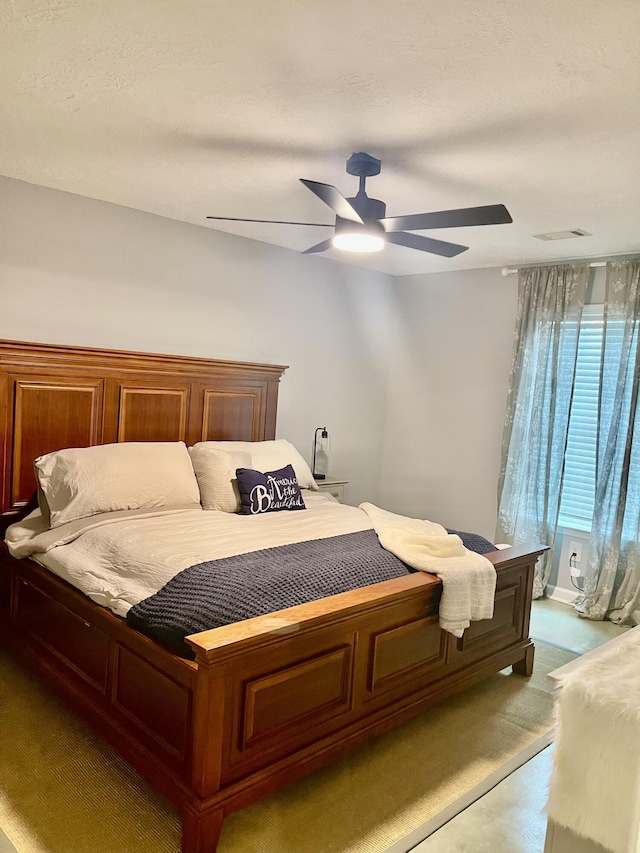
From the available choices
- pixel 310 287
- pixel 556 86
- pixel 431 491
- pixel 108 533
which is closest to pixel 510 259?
pixel 310 287

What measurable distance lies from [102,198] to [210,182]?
2.68ft

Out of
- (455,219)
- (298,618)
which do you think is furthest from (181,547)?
(455,219)

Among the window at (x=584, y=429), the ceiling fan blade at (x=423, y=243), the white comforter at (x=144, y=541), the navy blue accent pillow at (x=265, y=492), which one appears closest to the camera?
the white comforter at (x=144, y=541)

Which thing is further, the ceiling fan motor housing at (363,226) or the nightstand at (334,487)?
the nightstand at (334,487)

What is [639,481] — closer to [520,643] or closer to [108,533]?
[520,643]

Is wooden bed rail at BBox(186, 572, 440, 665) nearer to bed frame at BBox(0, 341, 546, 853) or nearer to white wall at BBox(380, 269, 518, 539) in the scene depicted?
bed frame at BBox(0, 341, 546, 853)

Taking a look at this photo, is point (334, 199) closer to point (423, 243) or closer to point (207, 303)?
point (423, 243)

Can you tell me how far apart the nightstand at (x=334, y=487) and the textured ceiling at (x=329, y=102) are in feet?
6.62

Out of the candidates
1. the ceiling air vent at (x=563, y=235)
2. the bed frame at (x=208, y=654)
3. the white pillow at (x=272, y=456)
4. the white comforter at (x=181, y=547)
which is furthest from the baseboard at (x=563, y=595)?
the ceiling air vent at (x=563, y=235)

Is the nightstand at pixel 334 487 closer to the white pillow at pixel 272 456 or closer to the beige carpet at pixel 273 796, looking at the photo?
the white pillow at pixel 272 456

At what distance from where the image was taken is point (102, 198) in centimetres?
366

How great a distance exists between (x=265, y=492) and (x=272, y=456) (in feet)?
1.58

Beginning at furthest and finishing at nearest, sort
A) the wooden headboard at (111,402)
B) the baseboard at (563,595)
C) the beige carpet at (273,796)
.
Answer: the baseboard at (563,595) → the wooden headboard at (111,402) → the beige carpet at (273,796)

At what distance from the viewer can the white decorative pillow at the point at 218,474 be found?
3.53 m
